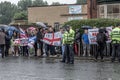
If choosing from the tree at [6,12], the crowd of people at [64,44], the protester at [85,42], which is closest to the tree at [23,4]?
the tree at [6,12]

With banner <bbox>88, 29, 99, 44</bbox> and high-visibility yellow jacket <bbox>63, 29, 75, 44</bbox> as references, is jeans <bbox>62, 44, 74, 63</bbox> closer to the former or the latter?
high-visibility yellow jacket <bbox>63, 29, 75, 44</bbox>

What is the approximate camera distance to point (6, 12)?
128500 millimetres

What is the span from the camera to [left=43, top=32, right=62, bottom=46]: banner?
82.8 feet

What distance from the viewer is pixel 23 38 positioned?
26.8 meters

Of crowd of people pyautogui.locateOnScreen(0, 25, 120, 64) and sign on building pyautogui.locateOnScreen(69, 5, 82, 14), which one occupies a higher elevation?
sign on building pyautogui.locateOnScreen(69, 5, 82, 14)

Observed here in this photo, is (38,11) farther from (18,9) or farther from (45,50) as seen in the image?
(18,9)

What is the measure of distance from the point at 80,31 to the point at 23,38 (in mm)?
4154

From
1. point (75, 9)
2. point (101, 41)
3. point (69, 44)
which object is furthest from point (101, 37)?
point (75, 9)

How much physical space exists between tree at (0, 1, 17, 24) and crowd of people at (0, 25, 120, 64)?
308ft

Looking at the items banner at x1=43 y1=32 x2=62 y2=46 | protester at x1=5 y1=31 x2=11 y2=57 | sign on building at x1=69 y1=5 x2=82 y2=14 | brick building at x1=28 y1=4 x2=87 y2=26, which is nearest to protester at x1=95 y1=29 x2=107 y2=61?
banner at x1=43 y1=32 x2=62 y2=46

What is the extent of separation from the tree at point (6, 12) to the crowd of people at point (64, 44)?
94030 millimetres

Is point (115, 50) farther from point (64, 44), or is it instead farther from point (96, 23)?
point (96, 23)

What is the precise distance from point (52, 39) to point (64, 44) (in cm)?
477

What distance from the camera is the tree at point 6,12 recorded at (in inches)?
4771
